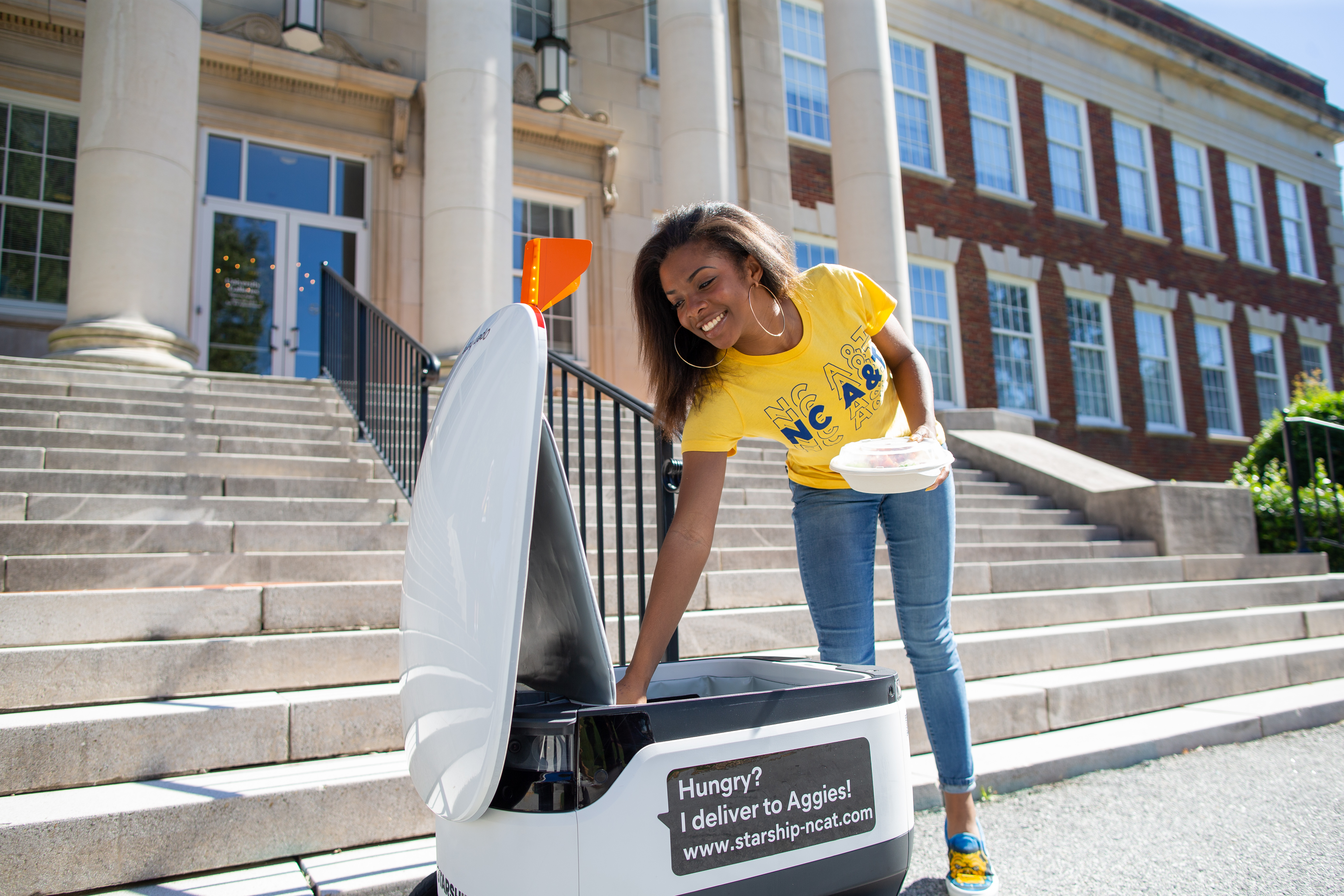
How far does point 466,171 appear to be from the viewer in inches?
332

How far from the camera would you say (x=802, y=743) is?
123 cm

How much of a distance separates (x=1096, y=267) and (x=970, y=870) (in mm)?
16702

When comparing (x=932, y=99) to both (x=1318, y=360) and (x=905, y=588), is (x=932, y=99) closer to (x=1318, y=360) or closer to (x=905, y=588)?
(x=1318, y=360)

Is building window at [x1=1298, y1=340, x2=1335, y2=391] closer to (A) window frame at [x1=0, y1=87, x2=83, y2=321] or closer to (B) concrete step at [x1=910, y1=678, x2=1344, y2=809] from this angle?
(B) concrete step at [x1=910, y1=678, x2=1344, y2=809]

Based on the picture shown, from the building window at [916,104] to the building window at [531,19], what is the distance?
6.29 m

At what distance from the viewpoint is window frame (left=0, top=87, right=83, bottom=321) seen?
8.47 metres

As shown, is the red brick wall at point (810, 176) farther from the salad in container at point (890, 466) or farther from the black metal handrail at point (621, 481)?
the salad in container at point (890, 466)

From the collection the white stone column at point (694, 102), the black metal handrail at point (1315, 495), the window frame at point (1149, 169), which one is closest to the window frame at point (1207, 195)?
the window frame at point (1149, 169)

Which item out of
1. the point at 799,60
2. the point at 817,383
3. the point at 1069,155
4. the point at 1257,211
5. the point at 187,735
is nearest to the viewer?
the point at 817,383

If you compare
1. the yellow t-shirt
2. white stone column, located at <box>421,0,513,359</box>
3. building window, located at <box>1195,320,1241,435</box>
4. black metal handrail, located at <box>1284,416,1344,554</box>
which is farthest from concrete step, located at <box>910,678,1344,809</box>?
building window, located at <box>1195,320,1241,435</box>

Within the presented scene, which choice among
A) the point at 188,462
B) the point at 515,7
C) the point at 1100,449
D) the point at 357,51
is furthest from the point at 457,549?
the point at 1100,449

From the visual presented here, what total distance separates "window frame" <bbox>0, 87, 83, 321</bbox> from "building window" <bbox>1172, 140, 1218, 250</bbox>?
19.4m

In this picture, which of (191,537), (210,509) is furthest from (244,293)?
(191,537)

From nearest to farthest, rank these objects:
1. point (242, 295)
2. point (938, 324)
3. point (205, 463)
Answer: point (205, 463)
point (242, 295)
point (938, 324)
